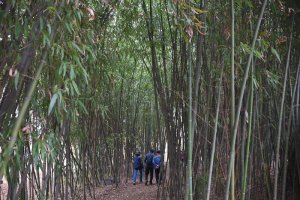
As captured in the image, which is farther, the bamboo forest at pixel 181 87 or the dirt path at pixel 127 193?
the dirt path at pixel 127 193

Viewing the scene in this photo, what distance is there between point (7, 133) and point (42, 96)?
33 cm

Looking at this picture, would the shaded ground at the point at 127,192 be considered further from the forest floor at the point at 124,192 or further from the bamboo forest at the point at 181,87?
the bamboo forest at the point at 181,87

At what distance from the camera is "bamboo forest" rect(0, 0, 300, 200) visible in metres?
1.95

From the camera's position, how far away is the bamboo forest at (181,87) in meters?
1.95

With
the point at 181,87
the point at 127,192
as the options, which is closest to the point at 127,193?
the point at 127,192

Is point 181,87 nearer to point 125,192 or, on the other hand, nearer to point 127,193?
point 127,193

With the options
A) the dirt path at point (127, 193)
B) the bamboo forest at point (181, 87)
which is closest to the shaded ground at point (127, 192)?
the dirt path at point (127, 193)

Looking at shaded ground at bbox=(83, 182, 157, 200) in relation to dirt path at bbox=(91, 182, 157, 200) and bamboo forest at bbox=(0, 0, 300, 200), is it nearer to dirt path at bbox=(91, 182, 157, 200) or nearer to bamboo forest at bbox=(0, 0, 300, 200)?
dirt path at bbox=(91, 182, 157, 200)

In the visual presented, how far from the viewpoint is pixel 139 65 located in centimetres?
813

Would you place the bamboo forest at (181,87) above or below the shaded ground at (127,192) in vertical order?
above

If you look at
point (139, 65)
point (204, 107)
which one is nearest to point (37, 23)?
point (204, 107)

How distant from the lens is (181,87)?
378cm

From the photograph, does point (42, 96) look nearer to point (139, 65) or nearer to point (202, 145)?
point (202, 145)

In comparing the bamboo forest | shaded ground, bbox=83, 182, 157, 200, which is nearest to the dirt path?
shaded ground, bbox=83, 182, 157, 200
